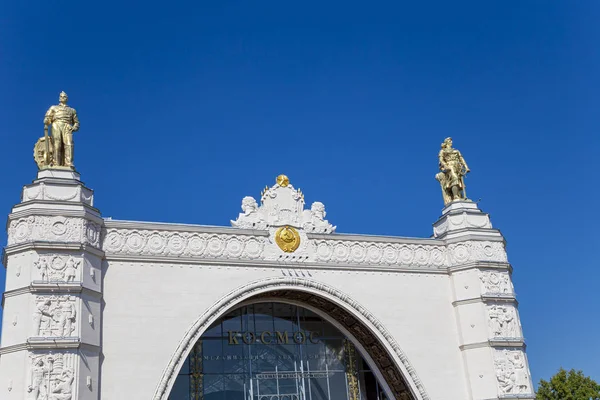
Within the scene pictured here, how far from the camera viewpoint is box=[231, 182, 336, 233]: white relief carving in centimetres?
2162

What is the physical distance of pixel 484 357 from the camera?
21984 mm

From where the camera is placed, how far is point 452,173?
2428 cm

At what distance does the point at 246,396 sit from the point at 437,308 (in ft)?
20.5

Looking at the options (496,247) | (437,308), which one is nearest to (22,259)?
(437,308)

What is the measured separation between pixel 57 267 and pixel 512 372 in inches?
503

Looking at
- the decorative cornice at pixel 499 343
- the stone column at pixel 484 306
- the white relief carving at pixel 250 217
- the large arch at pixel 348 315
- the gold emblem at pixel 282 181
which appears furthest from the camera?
the gold emblem at pixel 282 181

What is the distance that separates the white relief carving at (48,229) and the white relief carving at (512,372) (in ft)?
38.8

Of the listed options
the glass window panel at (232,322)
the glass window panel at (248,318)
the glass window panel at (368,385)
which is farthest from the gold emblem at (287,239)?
the glass window panel at (368,385)

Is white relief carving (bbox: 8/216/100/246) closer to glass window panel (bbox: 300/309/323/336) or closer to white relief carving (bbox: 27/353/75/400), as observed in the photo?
white relief carving (bbox: 27/353/75/400)

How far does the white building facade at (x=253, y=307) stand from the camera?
59.3ft

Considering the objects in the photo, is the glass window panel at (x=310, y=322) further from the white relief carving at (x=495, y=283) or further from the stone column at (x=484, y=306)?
the white relief carving at (x=495, y=283)

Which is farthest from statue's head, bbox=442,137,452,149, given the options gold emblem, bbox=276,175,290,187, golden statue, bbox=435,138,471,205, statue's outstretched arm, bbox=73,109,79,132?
statue's outstretched arm, bbox=73,109,79,132

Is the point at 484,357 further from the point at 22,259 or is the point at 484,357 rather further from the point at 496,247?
the point at 22,259

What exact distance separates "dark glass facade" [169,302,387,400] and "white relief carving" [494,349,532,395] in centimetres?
341
